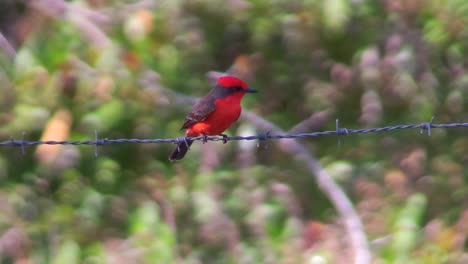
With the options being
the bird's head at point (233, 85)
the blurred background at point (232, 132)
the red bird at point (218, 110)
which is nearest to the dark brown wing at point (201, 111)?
the red bird at point (218, 110)

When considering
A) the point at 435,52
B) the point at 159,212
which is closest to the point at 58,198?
the point at 159,212

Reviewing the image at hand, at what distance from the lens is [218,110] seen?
5.12 meters

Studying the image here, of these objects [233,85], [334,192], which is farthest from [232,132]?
[233,85]

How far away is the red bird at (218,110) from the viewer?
5.11 meters

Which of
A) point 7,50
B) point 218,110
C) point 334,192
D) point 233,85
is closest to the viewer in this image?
point 218,110

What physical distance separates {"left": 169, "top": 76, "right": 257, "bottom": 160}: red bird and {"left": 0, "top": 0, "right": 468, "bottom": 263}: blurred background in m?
1.29

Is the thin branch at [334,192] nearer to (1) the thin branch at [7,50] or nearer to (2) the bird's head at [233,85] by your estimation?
(2) the bird's head at [233,85]

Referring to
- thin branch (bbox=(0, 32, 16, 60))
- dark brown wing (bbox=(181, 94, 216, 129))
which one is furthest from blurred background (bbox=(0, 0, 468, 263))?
dark brown wing (bbox=(181, 94, 216, 129))

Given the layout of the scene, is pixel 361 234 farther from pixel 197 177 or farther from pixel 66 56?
pixel 66 56

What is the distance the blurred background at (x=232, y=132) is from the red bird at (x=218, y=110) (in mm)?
1286

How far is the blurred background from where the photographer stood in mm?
6520

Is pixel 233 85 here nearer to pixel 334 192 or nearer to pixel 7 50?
pixel 334 192

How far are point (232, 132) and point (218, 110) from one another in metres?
1.97

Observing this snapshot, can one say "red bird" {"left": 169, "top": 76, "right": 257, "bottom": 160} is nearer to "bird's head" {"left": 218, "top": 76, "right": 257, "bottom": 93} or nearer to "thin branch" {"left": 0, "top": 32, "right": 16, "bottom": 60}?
"bird's head" {"left": 218, "top": 76, "right": 257, "bottom": 93}
